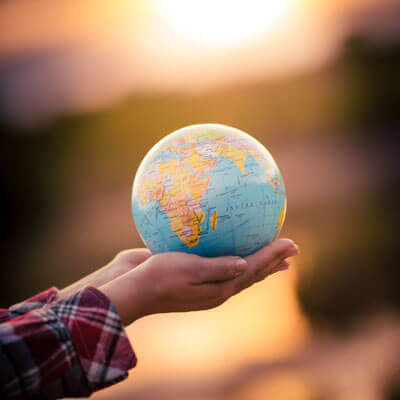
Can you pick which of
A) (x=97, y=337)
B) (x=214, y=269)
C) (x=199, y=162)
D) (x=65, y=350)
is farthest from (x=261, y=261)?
(x=65, y=350)

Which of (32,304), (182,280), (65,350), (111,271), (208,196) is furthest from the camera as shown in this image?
(111,271)

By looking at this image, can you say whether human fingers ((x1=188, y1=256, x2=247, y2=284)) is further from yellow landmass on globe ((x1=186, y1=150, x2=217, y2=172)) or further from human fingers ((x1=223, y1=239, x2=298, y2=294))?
yellow landmass on globe ((x1=186, y1=150, x2=217, y2=172))

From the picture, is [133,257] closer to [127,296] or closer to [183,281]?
[183,281]

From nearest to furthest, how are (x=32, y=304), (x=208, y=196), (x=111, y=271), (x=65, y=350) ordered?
(x=65, y=350)
(x=32, y=304)
(x=208, y=196)
(x=111, y=271)

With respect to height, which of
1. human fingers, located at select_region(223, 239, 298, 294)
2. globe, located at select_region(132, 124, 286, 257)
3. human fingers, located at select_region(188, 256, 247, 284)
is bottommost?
human fingers, located at select_region(223, 239, 298, 294)

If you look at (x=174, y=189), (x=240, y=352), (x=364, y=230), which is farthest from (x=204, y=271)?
(x=364, y=230)

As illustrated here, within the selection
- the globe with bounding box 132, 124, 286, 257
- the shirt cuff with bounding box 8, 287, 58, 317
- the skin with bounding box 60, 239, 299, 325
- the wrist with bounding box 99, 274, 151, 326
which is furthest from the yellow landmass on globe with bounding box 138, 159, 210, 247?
the shirt cuff with bounding box 8, 287, 58, 317

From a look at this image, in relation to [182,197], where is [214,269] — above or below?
below

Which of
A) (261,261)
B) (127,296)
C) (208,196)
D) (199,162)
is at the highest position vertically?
(199,162)
